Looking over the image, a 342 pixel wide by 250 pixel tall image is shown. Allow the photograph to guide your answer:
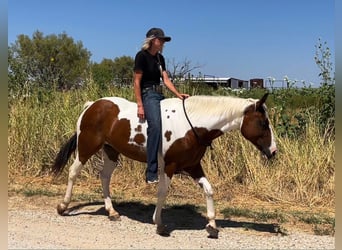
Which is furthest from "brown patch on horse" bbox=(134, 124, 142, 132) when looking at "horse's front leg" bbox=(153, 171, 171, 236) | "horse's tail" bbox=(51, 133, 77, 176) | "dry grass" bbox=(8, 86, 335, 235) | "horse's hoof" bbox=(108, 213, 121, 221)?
"dry grass" bbox=(8, 86, 335, 235)

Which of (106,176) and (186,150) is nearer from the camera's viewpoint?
(186,150)

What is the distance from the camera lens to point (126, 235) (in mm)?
5758

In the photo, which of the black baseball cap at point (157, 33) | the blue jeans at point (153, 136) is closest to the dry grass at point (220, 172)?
the blue jeans at point (153, 136)

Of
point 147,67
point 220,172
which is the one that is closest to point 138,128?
point 147,67

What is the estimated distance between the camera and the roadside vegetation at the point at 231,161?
298 inches

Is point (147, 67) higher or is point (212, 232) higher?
point (147, 67)

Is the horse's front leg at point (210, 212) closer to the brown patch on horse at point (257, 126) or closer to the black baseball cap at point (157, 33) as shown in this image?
the brown patch on horse at point (257, 126)

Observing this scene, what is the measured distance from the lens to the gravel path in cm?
533

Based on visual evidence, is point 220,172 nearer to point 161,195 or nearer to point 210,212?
point 210,212

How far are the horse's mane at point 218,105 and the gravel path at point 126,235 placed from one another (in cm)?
163

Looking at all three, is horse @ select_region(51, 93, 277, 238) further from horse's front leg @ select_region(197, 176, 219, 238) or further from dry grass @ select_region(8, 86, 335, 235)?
dry grass @ select_region(8, 86, 335, 235)

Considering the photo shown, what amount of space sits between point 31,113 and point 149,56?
5.43m

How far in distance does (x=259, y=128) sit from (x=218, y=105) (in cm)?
61

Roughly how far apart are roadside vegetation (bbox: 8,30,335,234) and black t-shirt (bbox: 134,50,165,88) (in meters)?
2.42
